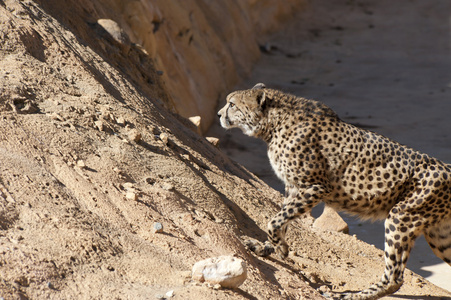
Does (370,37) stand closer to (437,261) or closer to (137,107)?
(437,261)

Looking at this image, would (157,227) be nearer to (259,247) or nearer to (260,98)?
(259,247)

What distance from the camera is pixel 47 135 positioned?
177 inches

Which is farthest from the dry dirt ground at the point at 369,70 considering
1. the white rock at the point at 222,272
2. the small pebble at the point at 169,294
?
the small pebble at the point at 169,294

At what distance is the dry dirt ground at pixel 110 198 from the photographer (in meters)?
3.61

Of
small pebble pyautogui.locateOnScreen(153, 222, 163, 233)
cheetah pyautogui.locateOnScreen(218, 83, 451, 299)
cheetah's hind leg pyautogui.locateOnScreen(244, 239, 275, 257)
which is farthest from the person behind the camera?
cheetah pyautogui.locateOnScreen(218, 83, 451, 299)

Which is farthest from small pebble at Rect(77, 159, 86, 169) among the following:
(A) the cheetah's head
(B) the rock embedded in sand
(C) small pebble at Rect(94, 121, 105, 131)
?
(B) the rock embedded in sand

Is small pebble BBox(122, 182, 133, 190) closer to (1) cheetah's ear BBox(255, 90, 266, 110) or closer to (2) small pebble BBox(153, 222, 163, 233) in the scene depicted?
(2) small pebble BBox(153, 222, 163, 233)

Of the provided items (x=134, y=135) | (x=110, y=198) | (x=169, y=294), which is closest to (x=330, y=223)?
(x=134, y=135)

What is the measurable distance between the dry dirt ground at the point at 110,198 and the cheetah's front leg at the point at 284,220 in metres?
0.11

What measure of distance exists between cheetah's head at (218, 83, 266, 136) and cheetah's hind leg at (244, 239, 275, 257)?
3.38 feet

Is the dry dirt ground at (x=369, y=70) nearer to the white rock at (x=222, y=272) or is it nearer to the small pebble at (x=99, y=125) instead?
the small pebble at (x=99, y=125)

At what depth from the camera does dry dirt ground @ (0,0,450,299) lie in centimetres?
361

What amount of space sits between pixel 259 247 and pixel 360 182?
3.18 feet

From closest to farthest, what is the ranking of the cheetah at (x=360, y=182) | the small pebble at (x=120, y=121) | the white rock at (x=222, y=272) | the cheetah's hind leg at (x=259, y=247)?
the white rock at (x=222, y=272)
the cheetah's hind leg at (x=259, y=247)
the cheetah at (x=360, y=182)
the small pebble at (x=120, y=121)
